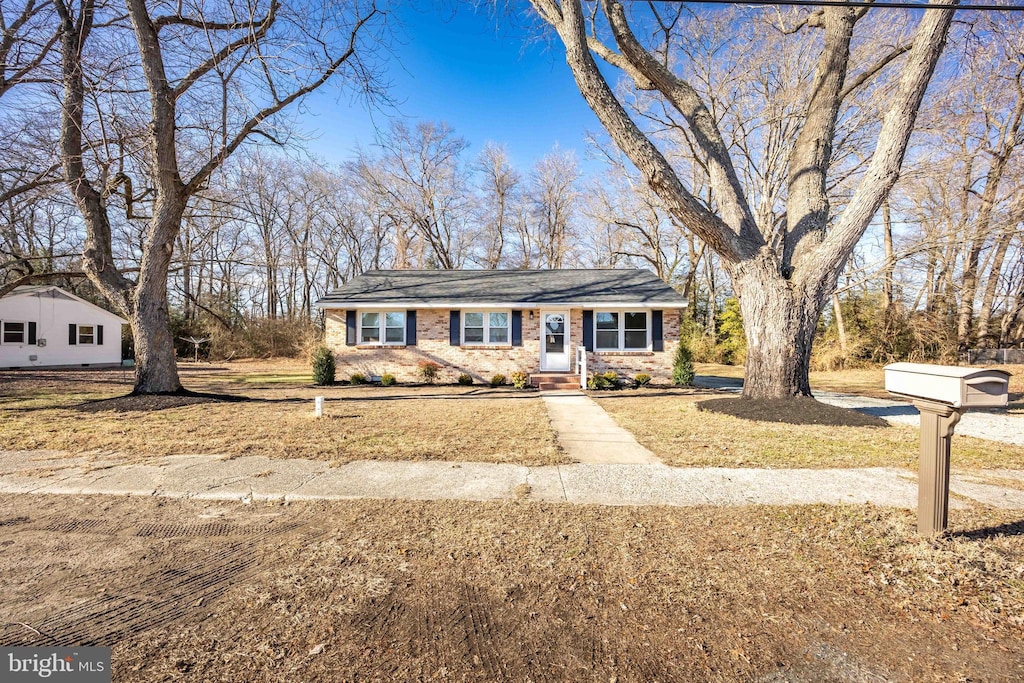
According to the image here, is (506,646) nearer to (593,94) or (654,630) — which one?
(654,630)

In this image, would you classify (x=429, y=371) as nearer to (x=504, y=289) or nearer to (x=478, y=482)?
(x=504, y=289)

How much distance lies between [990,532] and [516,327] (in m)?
10.6

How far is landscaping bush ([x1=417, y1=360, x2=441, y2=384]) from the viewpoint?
41.0ft

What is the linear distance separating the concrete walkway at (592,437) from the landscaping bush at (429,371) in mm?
4794

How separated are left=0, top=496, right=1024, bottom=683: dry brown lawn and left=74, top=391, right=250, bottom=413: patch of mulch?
18.0 ft

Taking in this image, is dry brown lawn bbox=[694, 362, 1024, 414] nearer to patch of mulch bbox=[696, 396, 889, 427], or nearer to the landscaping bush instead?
patch of mulch bbox=[696, 396, 889, 427]

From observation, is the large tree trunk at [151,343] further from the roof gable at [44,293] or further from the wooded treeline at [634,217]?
the roof gable at [44,293]

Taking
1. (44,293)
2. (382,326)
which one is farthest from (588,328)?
(44,293)

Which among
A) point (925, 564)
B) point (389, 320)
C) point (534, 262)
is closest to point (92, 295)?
point (389, 320)

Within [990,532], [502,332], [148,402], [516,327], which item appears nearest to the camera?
[990,532]

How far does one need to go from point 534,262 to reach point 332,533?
25930mm

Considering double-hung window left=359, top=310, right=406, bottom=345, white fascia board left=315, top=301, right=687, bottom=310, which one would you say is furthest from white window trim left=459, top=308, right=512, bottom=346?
double-hung window left=359, top=310, right=406, bottom=345

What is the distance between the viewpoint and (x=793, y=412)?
22.9 feet

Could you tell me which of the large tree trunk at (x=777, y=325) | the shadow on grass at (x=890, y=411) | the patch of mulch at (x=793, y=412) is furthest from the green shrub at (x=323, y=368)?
the shadow on grass at (x=890, y=411)
